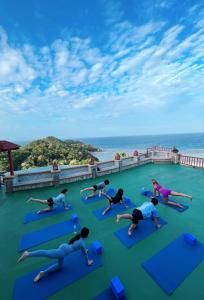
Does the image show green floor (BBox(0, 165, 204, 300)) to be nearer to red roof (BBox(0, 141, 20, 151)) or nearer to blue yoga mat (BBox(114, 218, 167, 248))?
blue yoga mat (BBox(114, 218, 167, 248))

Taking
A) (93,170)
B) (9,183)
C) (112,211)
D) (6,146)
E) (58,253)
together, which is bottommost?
(112,211)

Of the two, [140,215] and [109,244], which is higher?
[140,215]

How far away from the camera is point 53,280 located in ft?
9.87

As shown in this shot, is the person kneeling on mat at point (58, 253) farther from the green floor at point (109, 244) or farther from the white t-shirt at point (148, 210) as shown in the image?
the white t-shirt at point (148, 210)

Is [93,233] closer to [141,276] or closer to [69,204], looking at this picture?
[141,276]

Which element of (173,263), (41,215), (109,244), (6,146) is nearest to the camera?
(173,263)

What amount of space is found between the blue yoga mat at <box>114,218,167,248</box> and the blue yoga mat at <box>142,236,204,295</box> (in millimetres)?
588

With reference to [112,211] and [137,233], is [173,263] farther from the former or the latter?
[112,211]

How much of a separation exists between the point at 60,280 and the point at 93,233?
1.48m

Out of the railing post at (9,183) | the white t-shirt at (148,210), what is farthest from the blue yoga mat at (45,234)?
the railing post at (9,183)

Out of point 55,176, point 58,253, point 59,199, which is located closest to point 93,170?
point 55,176

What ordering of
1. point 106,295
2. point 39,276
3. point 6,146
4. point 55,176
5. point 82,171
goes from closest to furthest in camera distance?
point 106,295
point 39,276
point 6,146
point 55,176
point 82,171

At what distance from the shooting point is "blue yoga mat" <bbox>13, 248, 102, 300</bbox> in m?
2.75

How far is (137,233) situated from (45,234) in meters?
2.54
